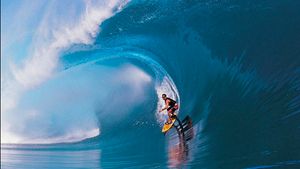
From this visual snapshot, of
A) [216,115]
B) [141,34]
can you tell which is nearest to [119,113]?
[141,34]

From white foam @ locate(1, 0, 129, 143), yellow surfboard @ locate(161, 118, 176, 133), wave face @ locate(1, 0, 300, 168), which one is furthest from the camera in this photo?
white foam @ locate(1, 0, 129, 143)

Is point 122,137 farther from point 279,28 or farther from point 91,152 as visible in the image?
point 279,28

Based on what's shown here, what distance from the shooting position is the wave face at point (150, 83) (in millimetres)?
3707

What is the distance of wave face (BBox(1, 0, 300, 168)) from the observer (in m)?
3.71

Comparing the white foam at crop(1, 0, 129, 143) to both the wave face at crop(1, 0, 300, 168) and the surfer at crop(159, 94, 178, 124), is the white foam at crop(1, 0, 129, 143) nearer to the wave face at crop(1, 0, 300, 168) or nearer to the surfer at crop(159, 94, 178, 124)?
the wave face at crop(1, 0, 300, 168)

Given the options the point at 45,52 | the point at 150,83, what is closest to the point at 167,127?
the point at 150,83

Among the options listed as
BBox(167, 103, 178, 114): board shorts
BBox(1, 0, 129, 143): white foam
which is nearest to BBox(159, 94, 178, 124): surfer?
BBox(167, 103, 178, 114): board shorts

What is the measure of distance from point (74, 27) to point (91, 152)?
51.7 inches

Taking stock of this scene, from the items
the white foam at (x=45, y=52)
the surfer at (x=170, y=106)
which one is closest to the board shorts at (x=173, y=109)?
the surfer at (x=170, y=106)

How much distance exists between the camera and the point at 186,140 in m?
4.07

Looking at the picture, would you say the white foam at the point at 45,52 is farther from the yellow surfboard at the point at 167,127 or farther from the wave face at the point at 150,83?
the yellow surfboard at the point at 167,127

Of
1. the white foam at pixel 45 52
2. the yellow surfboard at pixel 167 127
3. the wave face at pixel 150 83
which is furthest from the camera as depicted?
the white foam at pixel 45 52

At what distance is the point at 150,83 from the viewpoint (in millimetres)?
4742

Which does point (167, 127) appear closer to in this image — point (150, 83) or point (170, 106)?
point (170, 106)
